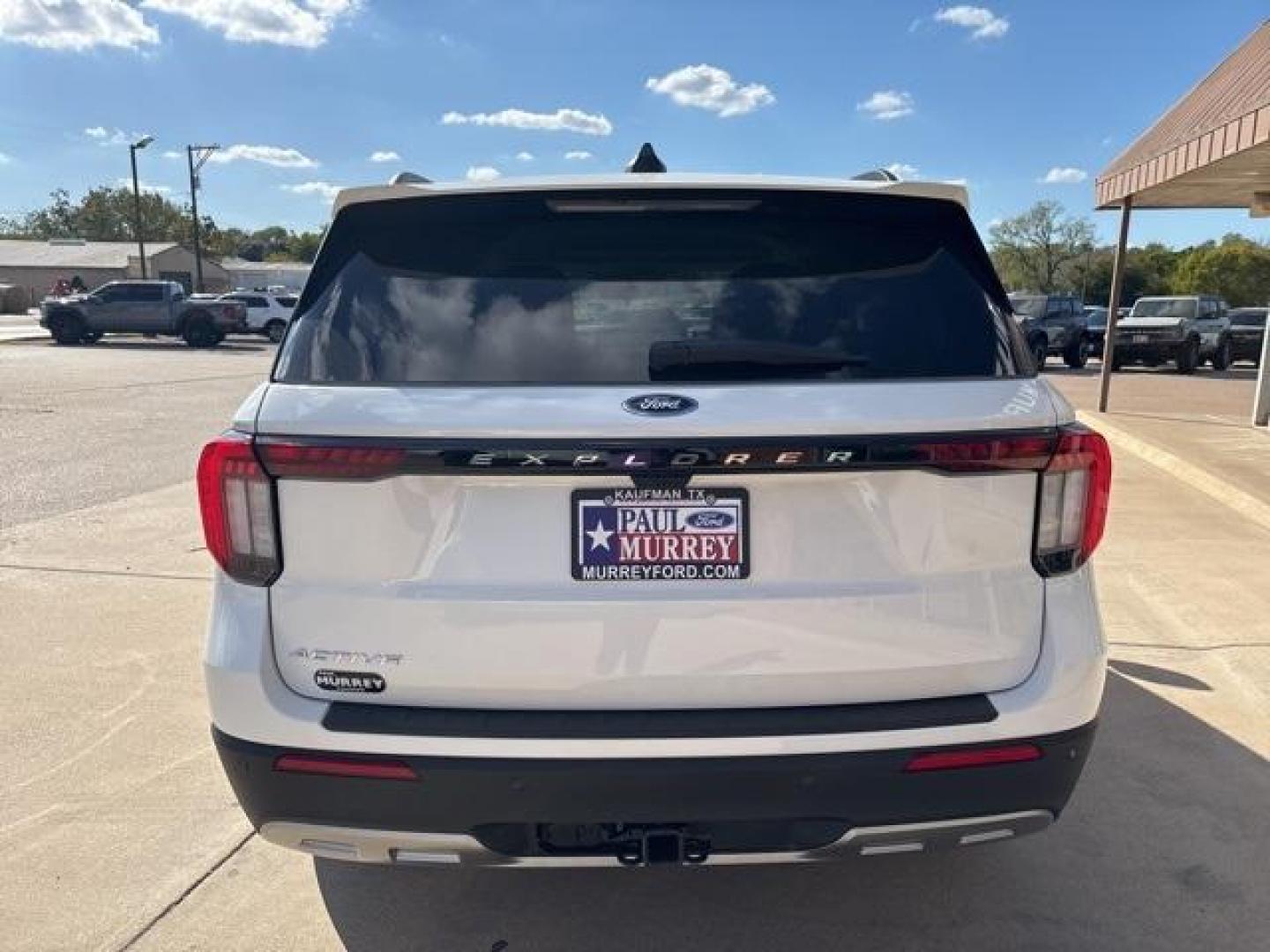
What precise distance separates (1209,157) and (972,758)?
9706 mm

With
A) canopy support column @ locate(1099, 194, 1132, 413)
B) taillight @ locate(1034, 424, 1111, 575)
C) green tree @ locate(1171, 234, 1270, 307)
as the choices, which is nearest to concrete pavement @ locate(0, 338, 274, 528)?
taillight @ locate(1034, 424, 1111, 575)

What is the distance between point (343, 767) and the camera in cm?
213

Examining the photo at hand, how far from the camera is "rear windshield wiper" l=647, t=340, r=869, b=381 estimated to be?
2.18 metres

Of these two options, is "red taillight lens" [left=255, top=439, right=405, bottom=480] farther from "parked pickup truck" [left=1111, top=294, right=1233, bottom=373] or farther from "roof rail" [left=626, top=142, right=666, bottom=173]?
"parked pickup truck" [left=1111, top=294, right=1233, bottom=373]

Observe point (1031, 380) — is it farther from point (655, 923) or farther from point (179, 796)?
point (179, 796)

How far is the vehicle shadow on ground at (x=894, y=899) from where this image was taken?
2.66 meters

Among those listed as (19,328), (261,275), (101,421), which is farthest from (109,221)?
(101,421)

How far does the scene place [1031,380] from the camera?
7.41ft

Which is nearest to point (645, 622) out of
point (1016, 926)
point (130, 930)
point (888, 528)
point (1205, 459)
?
point (888, 528)

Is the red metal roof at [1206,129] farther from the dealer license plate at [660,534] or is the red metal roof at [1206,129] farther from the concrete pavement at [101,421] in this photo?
the concrete pavement at [101,421]

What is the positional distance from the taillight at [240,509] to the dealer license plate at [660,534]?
0.67 metres

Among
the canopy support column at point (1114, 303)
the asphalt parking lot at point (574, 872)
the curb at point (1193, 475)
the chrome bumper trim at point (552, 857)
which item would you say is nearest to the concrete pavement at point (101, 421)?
the asphalt parking lot at point (574, 872)

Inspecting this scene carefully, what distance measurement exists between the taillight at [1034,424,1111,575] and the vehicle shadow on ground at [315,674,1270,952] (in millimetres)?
1140

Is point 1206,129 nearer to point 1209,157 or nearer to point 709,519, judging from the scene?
point 1209,157
